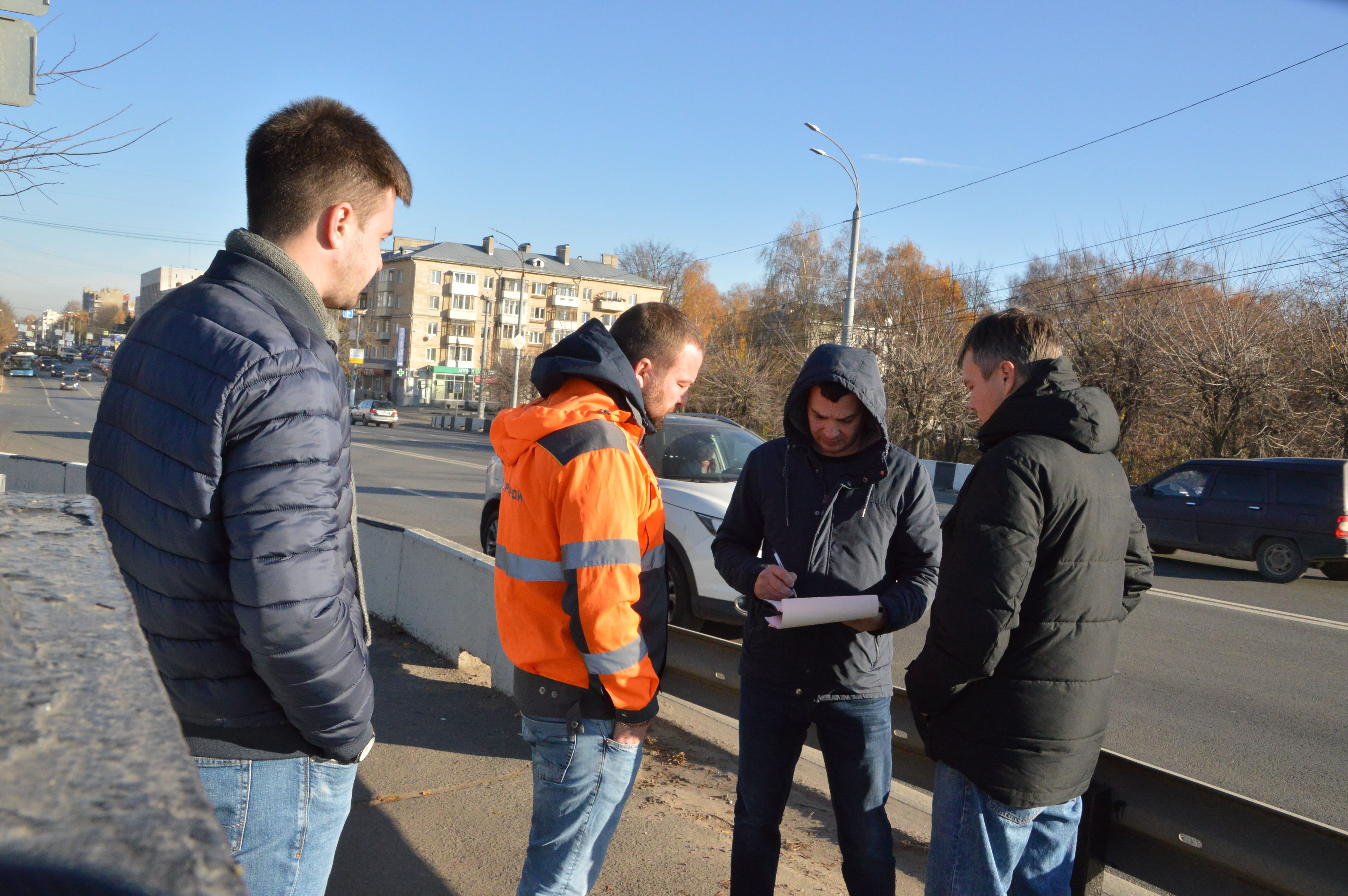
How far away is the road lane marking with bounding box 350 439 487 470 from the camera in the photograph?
25.9 meters

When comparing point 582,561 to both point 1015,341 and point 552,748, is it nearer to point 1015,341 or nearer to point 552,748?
point 552,748

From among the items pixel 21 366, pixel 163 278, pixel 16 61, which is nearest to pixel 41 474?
pixel 16 61

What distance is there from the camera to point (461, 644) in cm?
565

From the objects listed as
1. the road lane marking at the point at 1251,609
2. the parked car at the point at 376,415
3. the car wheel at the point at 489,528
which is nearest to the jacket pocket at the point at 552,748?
the car wheel at the point at 489,528

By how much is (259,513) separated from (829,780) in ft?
6.41

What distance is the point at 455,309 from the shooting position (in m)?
88.1

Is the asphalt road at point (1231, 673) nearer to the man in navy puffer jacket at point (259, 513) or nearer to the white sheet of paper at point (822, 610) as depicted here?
the white sheet of paper at point (822, 610)

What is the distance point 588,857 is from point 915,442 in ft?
103

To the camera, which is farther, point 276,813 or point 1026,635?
point 1026,635

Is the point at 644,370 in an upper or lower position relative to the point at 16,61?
lower

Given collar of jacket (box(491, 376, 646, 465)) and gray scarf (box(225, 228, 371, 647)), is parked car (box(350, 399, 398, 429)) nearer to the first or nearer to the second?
collar of jacket (box(491, 376, 646, 465))

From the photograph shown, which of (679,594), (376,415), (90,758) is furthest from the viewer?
(376,415)

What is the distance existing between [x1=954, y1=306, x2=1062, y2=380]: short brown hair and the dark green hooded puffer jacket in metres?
0.12

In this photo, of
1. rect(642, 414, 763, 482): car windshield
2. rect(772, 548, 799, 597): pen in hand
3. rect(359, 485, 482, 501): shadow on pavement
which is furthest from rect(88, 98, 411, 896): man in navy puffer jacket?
Result: rect(359, 485, 482, 501): shadow on pavement
